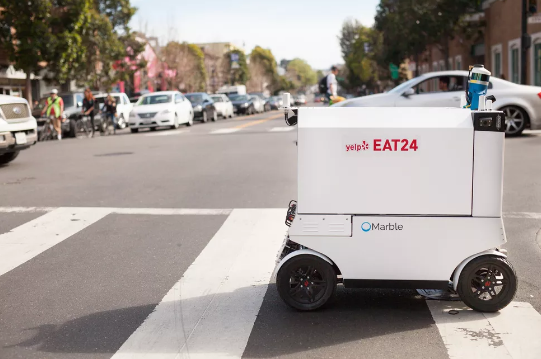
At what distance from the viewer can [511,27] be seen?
110 ft

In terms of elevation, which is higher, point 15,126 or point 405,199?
point 15,126

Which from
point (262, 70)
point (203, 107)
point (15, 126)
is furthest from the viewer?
point (262, 70)

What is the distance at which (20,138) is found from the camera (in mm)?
14648

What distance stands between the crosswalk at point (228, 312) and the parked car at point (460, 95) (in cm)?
1034

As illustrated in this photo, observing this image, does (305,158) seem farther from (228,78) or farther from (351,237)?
(228,78)

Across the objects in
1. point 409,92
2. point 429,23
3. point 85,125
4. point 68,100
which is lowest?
point 85,125

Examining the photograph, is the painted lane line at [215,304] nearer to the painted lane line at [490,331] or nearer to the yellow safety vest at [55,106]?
the painted lane line at [490,331]

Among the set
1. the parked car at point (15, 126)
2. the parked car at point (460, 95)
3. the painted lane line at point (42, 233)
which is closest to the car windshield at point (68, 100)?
the parked car at point (15, 126)

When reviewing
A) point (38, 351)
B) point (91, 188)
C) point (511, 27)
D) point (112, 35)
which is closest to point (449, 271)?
point (38, 351)

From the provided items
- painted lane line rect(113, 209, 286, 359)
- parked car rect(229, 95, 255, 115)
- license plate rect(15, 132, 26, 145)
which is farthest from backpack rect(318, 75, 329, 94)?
parked car rect(229, 95, 255, 115)

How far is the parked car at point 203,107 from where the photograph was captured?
3556cm

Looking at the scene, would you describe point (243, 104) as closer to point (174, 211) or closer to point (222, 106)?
point (222, 106)

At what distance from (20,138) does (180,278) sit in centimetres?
972

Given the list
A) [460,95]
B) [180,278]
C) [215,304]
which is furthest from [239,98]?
[215,304]
